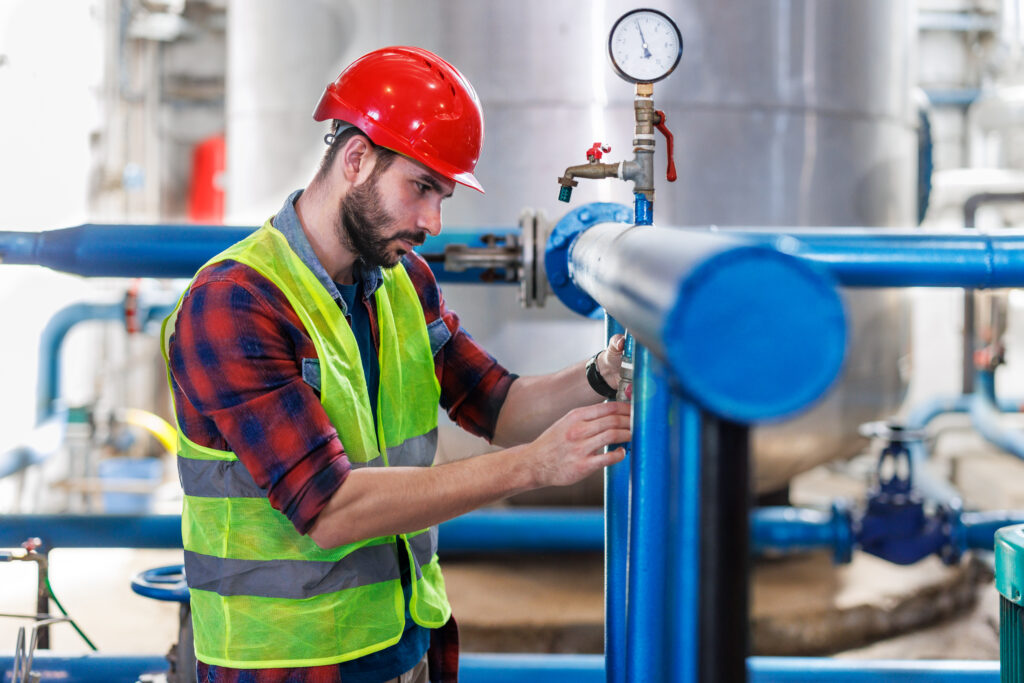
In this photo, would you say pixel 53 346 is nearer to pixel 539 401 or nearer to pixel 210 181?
pixel 210 181

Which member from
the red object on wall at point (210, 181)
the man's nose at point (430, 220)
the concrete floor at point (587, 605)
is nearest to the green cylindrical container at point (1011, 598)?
the man's nose at point (430, 220)

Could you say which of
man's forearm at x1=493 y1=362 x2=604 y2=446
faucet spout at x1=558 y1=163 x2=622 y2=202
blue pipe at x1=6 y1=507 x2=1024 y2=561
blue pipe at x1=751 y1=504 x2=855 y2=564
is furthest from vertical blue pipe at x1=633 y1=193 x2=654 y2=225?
blue pipe at x1=751 y1=504 x2=855 y2=564

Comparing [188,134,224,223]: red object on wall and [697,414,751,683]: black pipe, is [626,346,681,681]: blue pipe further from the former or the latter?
[188,134,224,223]: red object on wall

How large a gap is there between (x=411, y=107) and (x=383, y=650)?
0.70 m

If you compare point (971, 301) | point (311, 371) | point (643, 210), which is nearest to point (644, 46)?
point (643, 210)

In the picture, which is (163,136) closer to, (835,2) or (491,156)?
(491,156)

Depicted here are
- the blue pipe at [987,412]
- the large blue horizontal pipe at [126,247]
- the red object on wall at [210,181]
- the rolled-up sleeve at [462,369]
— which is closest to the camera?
the rolled-up sleeve at [462,369]

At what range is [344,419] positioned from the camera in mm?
1170

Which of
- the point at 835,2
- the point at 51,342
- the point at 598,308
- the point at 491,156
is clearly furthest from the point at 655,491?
the point at 51,342

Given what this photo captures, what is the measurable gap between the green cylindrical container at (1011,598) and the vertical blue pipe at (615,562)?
0.40 meters

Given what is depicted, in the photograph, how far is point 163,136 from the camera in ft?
20.6

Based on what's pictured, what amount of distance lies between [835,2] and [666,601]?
283 cm

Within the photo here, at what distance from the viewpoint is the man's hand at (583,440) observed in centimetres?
97

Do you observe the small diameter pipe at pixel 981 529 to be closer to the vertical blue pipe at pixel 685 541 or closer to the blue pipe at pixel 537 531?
the blue pipe at pixel 537 531
